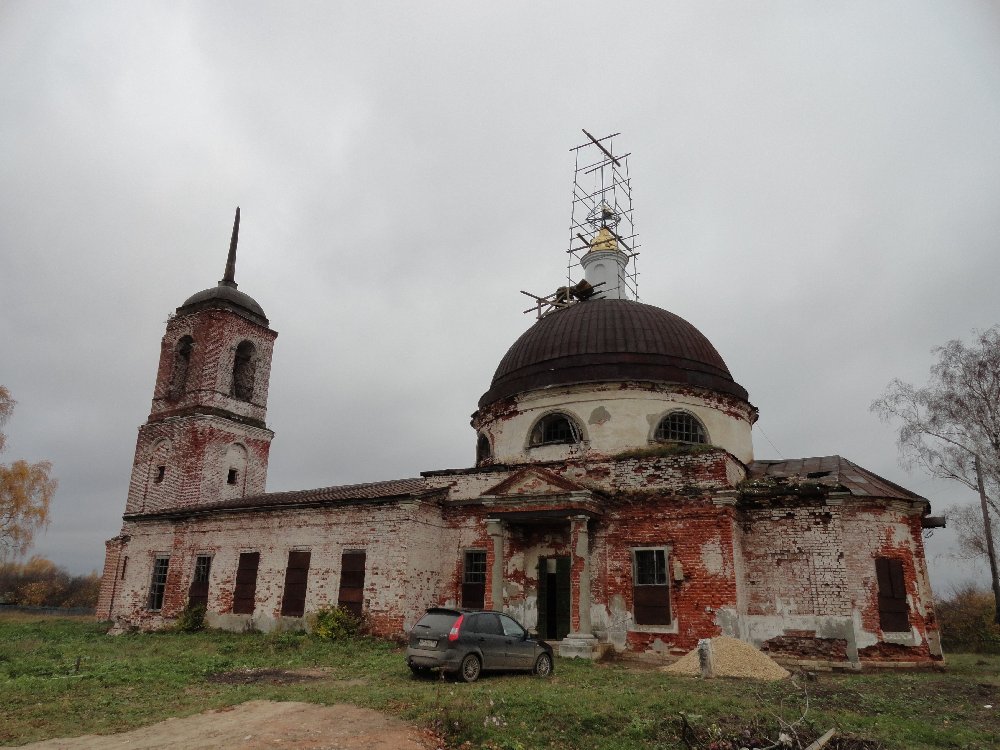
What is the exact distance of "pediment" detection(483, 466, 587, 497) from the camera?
16481 millimetres

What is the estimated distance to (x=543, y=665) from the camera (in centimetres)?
1251

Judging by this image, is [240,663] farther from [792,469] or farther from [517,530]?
[792,469]

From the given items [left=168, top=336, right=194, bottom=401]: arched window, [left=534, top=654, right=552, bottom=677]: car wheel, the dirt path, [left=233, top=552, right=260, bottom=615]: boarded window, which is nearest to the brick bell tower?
[left=168, top=336, right=194, bottom=401]: arched window

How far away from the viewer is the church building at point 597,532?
49.5ft

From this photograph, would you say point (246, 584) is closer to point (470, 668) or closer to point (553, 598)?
point (553, 598)

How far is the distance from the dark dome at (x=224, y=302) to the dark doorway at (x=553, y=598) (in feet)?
58.4

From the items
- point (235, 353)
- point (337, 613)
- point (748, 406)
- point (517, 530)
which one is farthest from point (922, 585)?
point (235, 353)

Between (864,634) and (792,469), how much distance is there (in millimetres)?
4881

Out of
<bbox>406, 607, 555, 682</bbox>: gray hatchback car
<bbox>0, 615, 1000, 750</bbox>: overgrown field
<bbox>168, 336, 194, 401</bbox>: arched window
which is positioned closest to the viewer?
<bbox>0, 615, 1000, 750</bbox>: overgrown field

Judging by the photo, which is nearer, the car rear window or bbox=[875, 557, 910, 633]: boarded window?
the car rear window

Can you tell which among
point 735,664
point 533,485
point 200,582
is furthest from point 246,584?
point 735,664

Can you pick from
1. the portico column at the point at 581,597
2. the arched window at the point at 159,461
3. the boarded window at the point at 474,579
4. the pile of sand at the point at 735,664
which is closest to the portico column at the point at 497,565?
the boarded window at the point at 474,579

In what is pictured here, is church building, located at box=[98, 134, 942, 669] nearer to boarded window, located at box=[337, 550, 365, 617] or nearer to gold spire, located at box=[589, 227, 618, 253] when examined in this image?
boarded window, located at box=[337, 550, 365, 617]

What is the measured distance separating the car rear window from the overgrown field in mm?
824
